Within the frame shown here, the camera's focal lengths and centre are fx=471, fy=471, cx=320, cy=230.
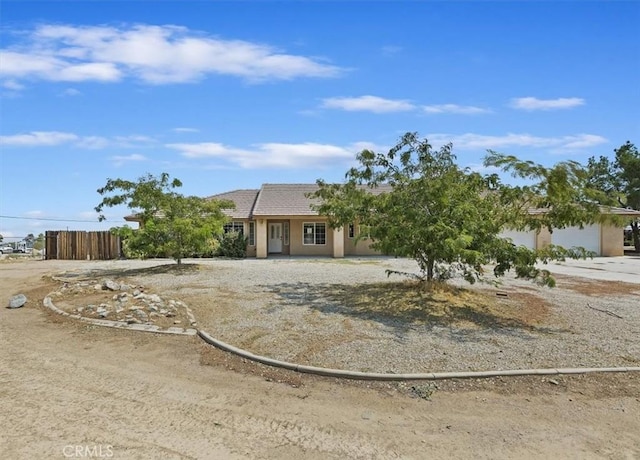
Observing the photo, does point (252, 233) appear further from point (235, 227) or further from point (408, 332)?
point (408, 332)

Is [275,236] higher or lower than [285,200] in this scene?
lower

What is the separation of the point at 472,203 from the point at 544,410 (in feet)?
→ 17.4

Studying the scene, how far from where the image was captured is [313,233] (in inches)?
1056

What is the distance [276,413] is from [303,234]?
2220 centimetres

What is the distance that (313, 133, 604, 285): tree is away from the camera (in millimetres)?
8680

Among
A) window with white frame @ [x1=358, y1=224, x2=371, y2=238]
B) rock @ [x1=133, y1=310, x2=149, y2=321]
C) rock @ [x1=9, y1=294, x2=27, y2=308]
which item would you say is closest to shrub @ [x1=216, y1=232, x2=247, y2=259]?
rock @ [x1=9, y1=294, x2=27, y2=308]

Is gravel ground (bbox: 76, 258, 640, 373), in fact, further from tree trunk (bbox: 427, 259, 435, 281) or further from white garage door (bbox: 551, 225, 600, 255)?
white garage door (bbox: 551, 225, 600, 255)

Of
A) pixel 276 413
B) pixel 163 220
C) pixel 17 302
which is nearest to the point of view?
pixel 276 413

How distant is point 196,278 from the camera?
14.3m

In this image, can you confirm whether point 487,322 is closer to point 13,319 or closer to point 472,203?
point 472,203

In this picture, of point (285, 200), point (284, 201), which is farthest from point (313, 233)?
point (285, 200)

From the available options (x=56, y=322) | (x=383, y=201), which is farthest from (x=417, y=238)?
(x=56, y=322)

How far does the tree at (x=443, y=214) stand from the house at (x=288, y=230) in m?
14.5

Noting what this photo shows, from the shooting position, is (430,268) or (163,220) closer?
(430,268)
